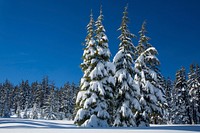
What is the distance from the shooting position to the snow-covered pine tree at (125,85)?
26.8 m

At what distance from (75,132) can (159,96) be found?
20.4m

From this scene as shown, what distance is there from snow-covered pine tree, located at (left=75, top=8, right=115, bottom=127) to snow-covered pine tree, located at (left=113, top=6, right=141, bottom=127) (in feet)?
3.55

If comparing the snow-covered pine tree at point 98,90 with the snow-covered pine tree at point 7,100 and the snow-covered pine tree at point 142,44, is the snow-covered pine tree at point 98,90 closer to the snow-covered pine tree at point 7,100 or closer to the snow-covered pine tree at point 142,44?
the snow-covered pine tree at point 142,44

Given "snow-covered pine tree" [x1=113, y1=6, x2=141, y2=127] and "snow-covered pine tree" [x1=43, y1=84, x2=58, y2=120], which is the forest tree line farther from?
"snow-covered pine tree" [x1=113, y1=6, x2=141, y2=127]

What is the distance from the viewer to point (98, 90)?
86.3 ft

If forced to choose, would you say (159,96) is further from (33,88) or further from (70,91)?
(33,88)

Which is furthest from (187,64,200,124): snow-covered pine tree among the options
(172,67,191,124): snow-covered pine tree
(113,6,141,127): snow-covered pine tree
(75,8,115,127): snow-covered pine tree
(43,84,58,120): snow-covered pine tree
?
(43,84,58,120): snow-covered pine tree

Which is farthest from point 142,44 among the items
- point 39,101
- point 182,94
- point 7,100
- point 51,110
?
point 7,100

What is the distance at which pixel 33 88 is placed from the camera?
126m

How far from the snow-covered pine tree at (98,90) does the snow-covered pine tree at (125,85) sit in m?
1.08

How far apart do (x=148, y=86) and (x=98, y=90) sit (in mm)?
6866

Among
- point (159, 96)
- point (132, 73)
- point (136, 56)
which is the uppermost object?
point (136, 56)

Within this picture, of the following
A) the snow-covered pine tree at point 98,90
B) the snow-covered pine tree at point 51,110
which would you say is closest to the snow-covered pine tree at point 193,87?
the snow-covered pine tree at point 98,90

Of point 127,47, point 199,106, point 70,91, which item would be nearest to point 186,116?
point 199,106
